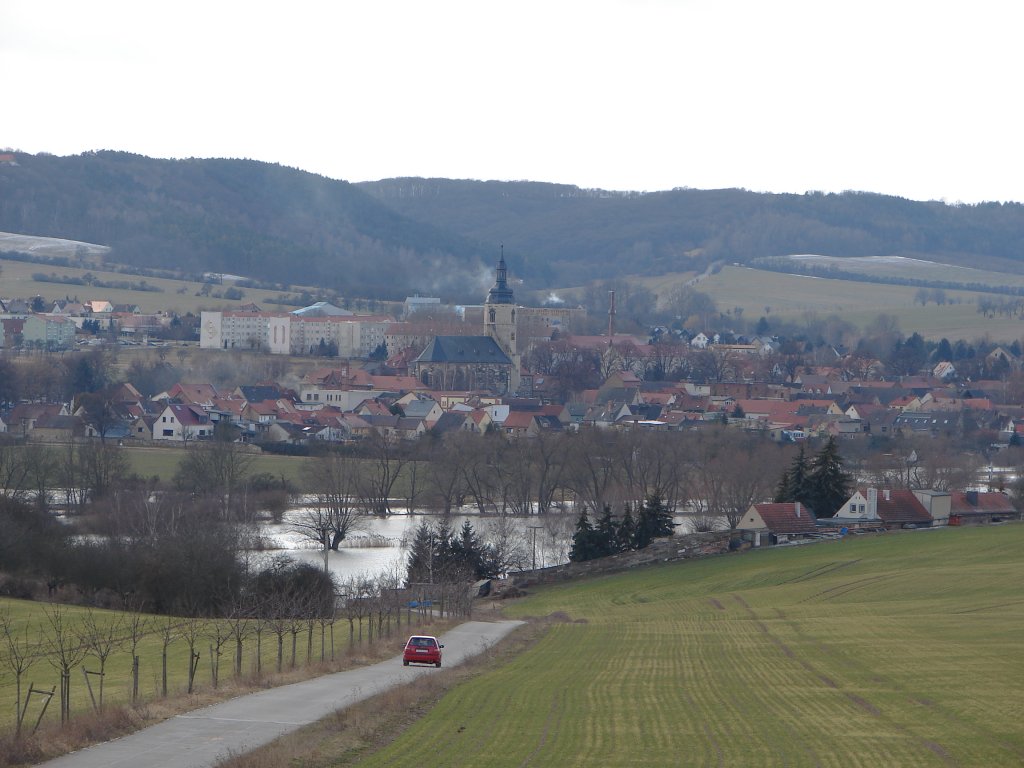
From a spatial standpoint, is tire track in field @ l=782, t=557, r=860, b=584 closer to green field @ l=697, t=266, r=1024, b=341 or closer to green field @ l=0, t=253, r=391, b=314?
green field @ l=0, t=253, r=391, b=314

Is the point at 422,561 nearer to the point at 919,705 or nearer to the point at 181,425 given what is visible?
the point at 919,705

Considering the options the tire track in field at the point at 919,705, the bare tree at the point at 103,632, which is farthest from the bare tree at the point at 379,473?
the tire track in field at the point at 919,705

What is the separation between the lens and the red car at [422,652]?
21969 millimetres

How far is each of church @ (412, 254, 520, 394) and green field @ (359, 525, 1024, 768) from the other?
255ft

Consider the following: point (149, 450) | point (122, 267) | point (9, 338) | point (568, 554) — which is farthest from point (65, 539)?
point (122, 267)

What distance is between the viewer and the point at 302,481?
62562mm

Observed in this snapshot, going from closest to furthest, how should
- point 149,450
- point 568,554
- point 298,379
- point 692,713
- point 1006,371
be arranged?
point 692,713 < point 568,554 < point 149,450 < point 298,379 < point 1006,371

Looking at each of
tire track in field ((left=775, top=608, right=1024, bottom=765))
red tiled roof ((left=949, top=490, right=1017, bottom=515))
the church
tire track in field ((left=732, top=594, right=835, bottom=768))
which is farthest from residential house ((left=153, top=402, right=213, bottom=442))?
tire track in field ((left=775, top=608, right=1024, bottom=765))

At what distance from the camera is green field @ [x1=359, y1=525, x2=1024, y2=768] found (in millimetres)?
15352

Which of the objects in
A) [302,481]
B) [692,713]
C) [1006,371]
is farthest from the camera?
[1006,371]

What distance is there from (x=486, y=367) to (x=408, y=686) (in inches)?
3792

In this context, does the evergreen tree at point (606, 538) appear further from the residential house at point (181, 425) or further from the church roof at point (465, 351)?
the church roof at point (465, 351)

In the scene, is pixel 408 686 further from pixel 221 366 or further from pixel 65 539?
pixel 221 366

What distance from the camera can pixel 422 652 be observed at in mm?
21969
